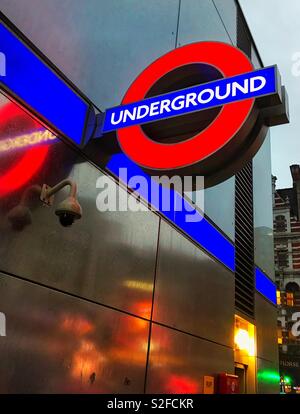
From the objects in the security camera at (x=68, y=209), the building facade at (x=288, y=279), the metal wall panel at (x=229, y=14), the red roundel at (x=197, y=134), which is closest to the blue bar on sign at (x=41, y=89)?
the red roundel at (x=197, y=134)

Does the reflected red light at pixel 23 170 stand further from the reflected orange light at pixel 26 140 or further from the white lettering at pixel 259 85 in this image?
the white lettering at pixel 259 85

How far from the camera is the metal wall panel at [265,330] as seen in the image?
10142 mm

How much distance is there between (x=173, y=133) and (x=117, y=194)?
4.44 ft

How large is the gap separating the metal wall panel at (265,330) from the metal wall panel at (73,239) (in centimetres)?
579

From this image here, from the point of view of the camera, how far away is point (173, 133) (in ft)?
13.5

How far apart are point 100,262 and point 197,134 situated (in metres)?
1.89

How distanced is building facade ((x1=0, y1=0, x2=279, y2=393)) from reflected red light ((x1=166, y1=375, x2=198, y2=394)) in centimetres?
1

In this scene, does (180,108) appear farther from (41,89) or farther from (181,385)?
(181,385)

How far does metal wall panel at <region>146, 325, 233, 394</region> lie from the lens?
534 cm

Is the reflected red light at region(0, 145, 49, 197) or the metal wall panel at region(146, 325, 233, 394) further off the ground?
the reflected red light at region(0, 145, 49, 197)

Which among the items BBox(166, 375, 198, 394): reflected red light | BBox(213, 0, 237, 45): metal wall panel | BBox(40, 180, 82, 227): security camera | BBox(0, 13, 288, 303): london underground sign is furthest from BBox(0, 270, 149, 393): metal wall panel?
BBox(213, 0, 237, 45): metal wall panel

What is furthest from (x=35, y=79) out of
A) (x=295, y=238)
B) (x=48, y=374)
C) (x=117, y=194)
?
(x=295, y=238)

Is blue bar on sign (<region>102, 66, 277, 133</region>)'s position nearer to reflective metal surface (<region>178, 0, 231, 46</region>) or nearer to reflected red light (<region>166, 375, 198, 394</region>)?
reflected red light (<region>166, 375, 198, 394</region>)
